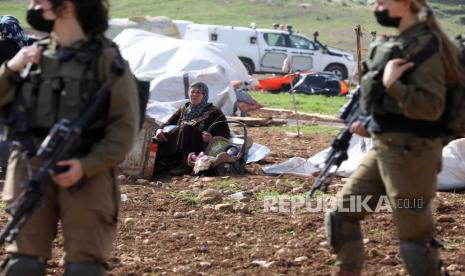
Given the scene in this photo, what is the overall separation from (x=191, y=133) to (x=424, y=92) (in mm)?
6513

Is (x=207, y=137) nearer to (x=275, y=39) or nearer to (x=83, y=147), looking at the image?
(x=83, y=147)

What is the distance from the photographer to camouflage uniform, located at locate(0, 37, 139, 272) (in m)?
4.04

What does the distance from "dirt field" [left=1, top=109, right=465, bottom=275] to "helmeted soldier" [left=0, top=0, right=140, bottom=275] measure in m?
1.76

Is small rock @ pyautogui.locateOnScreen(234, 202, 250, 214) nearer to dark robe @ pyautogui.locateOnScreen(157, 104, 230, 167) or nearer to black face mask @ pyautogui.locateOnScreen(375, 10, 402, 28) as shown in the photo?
dark robe @ pyautogui.locateOnScreen(157, 104, 230, 167)

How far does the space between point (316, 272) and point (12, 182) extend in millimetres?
2362

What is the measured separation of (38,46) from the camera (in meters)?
4.20

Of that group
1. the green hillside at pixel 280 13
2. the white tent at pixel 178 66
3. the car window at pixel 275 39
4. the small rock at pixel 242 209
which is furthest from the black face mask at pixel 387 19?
the green hillside at pixel 280 13

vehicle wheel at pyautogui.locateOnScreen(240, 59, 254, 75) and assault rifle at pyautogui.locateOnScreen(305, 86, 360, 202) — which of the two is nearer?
assault rifle at pyautogui.locateOnScreen(305, 86, 360, 202)

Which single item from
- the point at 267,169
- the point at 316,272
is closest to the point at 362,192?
the point at 316,272

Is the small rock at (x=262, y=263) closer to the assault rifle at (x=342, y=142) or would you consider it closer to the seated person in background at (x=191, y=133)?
the assault rifle at (x=342, y=142)

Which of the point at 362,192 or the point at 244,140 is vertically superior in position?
the point at 362,192

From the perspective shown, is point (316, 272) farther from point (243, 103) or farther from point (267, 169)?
point (243, 103)

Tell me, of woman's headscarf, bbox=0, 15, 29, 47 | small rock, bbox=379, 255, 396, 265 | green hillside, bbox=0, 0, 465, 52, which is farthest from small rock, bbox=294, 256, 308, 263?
green hillside, bbox=0, 0, 465, 52

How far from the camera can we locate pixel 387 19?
462cm
